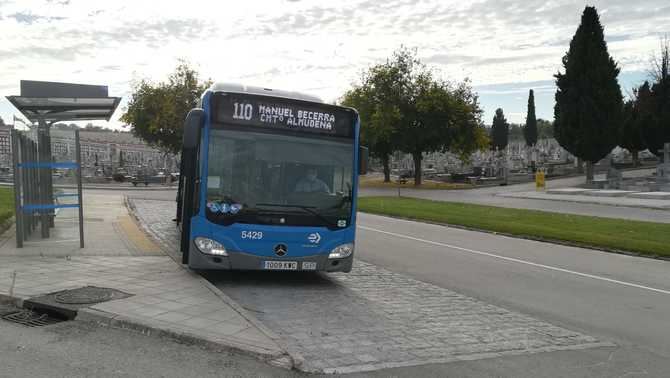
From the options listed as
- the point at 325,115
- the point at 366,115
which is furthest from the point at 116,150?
the point at 325,115

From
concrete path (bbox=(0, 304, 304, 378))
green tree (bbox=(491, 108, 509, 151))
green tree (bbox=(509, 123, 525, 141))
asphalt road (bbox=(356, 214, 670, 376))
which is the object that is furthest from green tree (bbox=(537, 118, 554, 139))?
concrete path (bbox=(0, 304, 304, 378))

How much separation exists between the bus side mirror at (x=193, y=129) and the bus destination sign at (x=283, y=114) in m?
0.29

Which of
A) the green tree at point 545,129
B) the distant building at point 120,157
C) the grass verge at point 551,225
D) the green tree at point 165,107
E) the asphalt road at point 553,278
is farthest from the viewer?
the green tree at point 545,129

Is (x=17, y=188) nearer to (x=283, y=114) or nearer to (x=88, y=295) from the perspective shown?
(x=88, y=295)

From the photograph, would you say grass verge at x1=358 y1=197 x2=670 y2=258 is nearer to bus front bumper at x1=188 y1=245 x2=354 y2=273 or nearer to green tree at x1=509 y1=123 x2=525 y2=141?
bus front bumper at x1=188 y1=245 x2=354 y2=273

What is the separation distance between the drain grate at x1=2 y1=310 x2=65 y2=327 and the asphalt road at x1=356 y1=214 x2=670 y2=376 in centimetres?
576

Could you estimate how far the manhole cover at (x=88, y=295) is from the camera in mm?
7017

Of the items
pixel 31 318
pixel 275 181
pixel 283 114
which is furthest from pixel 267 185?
pixel 31 318

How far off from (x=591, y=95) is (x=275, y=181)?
3702 cm

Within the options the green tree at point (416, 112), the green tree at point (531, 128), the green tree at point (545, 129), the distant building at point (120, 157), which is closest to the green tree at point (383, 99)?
the green tree at point (416, 112)

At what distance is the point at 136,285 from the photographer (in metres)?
8.08

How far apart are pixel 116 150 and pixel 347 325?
2783 inches

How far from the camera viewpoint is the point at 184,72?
54688 mm

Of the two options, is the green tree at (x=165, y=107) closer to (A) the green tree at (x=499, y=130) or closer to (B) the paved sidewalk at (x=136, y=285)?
(B) the paved sidewalk at (x=136, y=285)
